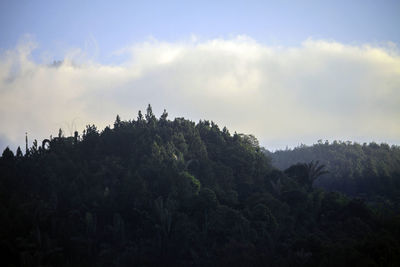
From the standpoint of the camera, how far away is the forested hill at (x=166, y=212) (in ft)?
106

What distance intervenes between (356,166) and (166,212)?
55936 millimetres

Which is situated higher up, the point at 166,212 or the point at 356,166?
the point at 356,166

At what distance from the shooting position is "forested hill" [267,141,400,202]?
64.0m

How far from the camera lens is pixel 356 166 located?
81750 mm

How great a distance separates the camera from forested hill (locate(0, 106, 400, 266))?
106 ft

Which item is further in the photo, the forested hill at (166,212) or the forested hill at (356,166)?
the forested hill at (356,166)

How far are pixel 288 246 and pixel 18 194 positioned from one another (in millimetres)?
26399

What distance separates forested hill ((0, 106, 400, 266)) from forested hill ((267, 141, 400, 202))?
17.3 m

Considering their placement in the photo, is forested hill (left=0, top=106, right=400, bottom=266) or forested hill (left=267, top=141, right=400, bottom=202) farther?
forested hill (left=267, top=141, right=400, bottom=202)

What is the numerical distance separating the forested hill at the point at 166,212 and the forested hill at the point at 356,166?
680 inches

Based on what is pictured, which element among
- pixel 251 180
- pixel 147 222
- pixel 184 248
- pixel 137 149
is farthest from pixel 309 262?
pixel 137 149

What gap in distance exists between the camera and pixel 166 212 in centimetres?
3719

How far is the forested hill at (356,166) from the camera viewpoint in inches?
2520

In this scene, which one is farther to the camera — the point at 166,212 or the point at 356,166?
the point at 356,166
